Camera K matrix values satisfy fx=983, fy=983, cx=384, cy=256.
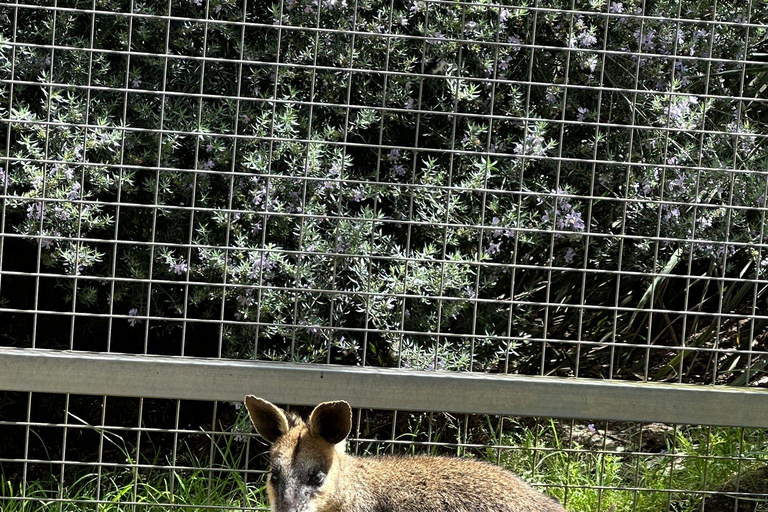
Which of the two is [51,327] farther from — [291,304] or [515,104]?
[515,104]

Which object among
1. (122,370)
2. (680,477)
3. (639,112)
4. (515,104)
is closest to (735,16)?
(639,112)

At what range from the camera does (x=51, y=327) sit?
567 cm

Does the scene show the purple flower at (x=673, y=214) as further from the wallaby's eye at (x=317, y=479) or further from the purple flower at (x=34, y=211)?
the purple flower at (x=34, y=211)

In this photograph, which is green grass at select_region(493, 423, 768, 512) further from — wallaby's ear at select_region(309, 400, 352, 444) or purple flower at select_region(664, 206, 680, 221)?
wallaby's ear at select_region(309, 400, 352, 444)

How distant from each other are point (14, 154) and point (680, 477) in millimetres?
3900

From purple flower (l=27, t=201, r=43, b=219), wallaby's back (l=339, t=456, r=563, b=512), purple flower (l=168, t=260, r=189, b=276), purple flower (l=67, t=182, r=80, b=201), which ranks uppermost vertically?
purple flower (l=67, t=182, r=80, b=201)

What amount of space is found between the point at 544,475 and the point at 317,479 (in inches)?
66.3

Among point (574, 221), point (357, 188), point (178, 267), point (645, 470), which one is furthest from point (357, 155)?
point (645, 470)

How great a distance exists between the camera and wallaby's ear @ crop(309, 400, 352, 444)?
3713mm

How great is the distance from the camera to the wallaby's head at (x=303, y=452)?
145 inches

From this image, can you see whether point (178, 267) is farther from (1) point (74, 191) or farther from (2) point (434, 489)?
(2) point (434, 489)

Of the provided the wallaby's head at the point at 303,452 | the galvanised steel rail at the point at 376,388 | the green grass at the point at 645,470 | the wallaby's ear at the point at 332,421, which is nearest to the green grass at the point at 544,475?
the green grass at the point at 645,470

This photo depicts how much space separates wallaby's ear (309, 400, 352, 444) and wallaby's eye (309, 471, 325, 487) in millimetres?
138

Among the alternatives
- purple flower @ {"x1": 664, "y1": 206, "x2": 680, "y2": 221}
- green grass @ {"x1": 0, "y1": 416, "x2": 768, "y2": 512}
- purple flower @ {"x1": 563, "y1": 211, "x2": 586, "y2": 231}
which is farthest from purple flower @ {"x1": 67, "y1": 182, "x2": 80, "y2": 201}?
purple flower @ {"x1": 664, "y1": 206, "x2": 680, "y2": 221}
